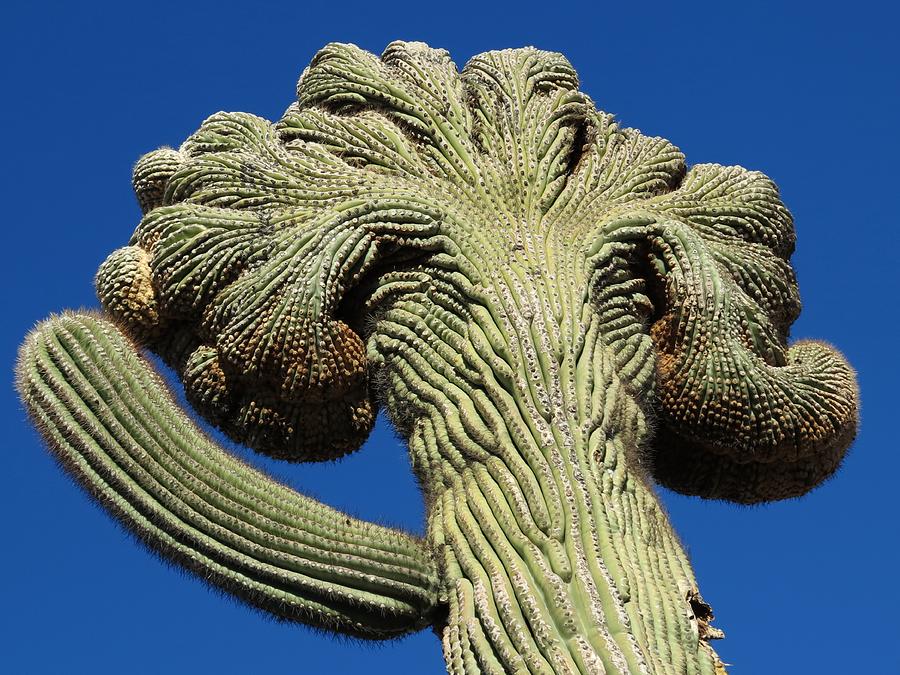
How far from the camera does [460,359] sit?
18.5 feet

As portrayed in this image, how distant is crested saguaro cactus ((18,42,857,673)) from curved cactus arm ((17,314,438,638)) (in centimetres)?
1

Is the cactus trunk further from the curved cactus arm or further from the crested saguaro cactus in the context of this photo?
the curved cactus arm

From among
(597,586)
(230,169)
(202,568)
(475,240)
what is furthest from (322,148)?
(597,586)

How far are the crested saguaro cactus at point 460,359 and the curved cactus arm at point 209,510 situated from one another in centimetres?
1

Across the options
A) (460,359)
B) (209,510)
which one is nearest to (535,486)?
(460,359)

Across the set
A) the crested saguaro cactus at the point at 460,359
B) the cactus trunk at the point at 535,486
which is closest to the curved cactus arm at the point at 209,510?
the crested saguaro cactus at the point at 460,359

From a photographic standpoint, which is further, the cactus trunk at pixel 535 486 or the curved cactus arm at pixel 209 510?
the curved cactus arm at pixel 209 510

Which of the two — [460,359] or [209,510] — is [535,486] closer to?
[460,359]

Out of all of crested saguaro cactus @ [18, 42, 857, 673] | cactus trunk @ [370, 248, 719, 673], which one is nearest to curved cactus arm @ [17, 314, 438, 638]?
crested saguaro cactus @ [18, 42, 857, 673]

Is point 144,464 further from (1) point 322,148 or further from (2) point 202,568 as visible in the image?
(1) point 322,148

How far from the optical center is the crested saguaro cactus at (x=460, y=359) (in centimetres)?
507

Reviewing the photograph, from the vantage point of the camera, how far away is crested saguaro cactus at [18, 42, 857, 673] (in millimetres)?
5066

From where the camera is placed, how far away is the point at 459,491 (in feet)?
17.4

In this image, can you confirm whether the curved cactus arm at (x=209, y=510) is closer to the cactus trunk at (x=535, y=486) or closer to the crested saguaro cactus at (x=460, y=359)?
the crested saguaro cactus at (x=460, y=359)
